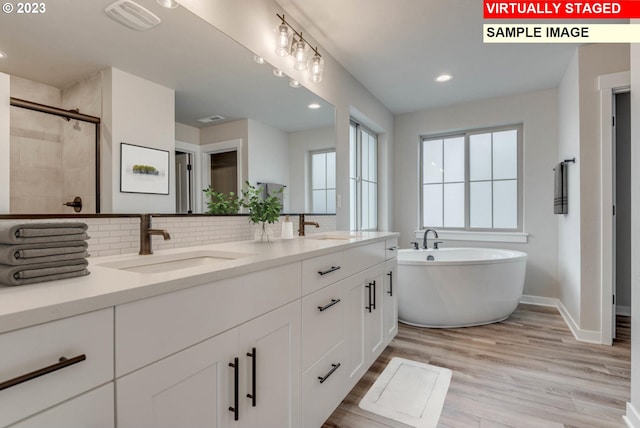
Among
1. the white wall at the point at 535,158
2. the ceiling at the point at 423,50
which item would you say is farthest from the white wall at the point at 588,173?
the white wall at the point at 535,158

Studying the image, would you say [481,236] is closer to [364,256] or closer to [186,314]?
[364,256]

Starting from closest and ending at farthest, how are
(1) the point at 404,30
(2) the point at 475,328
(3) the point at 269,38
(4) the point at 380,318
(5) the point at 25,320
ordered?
(5) the point at 25,320
(3) the point at 269,38
(4) the point at 380,318
(1) the point at 404,30
(2) the point at 475,328

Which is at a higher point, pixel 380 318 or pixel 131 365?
pixel 131 365

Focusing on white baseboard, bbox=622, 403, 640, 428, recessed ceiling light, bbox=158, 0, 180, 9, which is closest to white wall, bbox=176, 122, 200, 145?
recessed ceiling light, bbox=158, 0, 180, 9

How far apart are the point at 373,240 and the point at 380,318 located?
0.57 meters

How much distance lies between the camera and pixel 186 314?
2.80 feet

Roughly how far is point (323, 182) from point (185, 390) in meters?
1.98

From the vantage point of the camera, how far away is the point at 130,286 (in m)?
0.74


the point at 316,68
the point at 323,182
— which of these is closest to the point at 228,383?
the point at 323,182

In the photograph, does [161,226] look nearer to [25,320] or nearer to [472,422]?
[25,320]

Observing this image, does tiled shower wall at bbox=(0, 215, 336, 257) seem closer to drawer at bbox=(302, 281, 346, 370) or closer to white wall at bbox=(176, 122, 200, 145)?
white wall at bbox=(176, 122, 200, 145)

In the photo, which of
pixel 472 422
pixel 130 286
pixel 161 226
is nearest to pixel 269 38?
pixel 161 226

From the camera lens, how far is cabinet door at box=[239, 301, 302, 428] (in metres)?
1.05

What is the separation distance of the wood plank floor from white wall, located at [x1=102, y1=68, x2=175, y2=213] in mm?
1393
